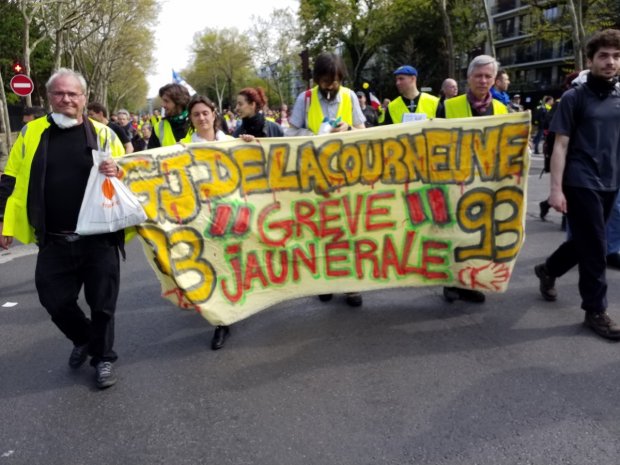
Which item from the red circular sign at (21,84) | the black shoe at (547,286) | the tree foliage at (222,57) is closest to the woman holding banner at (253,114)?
the black shoe at (547,286)

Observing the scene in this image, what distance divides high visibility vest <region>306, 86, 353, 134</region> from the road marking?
14.2ft

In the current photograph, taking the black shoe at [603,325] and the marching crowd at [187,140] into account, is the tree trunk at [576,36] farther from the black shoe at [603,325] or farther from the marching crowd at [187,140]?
the black shoe at [603,325]

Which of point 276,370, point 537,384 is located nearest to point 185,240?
point 276,370

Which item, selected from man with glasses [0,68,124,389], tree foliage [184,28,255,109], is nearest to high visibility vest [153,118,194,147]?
man with glasses [0,68,124,389]

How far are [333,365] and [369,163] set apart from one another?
141cm

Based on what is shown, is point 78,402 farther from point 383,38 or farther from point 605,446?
point 383,38

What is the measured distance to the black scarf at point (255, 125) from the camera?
14.7ft

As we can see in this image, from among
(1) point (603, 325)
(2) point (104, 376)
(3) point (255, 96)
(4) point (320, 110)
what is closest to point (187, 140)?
(3) point (255, 96)

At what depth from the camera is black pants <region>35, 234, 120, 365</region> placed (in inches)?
121

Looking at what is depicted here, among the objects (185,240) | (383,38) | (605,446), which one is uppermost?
(383,38)

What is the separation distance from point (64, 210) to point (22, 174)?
31 centimetres

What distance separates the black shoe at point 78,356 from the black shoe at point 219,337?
2.68ft

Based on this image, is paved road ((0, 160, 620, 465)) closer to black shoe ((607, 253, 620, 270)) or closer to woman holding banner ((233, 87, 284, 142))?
black shoe ((607, 253, 620, 270))

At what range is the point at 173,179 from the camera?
3453 millimetres
